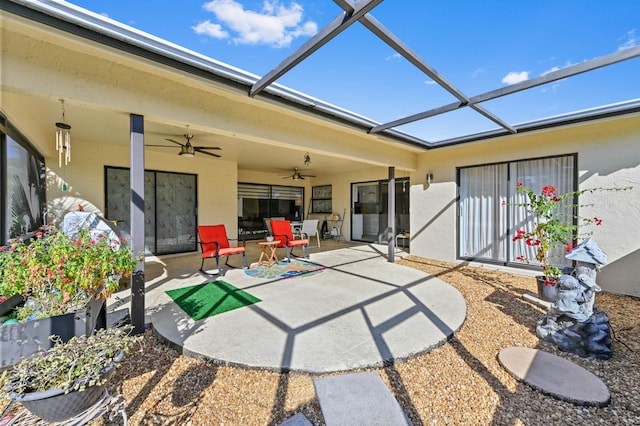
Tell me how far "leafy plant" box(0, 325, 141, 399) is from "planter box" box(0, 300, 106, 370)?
0.38 ft

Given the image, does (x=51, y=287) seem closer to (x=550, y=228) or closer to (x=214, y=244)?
(x=214, y=244)

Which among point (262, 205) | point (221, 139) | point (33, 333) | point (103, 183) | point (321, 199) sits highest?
point (221, 139)

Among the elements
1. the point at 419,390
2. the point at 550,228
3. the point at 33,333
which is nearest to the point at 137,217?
the point at 33,333

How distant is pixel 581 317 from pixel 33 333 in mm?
4607

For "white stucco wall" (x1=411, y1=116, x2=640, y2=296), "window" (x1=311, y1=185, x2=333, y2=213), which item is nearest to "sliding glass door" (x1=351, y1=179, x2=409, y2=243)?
"window" (x1=311, y1=185, x2=333, y2=213)

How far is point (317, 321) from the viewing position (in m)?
3.04

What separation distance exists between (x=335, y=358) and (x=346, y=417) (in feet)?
2.22

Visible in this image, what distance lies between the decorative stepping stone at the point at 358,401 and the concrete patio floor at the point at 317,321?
0.62ft

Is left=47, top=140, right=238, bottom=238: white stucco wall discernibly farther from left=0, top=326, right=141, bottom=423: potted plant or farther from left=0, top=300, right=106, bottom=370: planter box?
left=0, top=326, right=141, bottom=423: potted plant

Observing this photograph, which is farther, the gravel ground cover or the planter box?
the gravel ground cover

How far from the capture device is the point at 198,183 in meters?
7.58

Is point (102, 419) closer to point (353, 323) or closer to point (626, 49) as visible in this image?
point (353, 323)

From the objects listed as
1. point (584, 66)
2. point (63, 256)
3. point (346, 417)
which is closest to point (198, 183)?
point (63, 256)

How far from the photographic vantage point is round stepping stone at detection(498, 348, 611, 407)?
1902 millimetres
